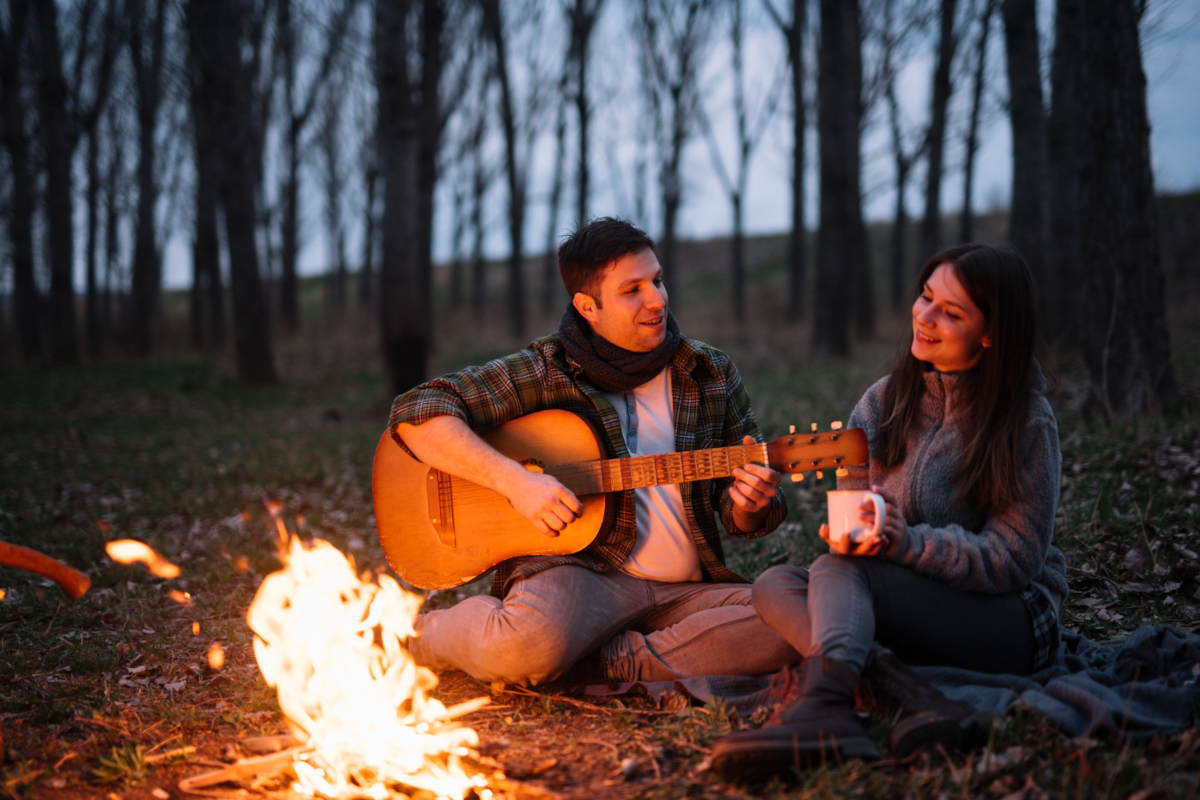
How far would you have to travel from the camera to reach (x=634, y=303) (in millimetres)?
3133

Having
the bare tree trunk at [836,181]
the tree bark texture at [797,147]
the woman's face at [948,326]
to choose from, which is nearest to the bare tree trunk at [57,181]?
the bare tree trunk at [836,181]

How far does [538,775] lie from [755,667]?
2.85ft

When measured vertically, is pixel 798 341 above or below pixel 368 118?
below

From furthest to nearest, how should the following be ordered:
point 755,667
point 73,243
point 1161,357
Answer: point 73,243, point 1161,357, point 755,667

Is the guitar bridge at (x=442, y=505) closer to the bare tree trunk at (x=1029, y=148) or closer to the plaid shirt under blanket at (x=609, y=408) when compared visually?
the plaid shirt under blanket at (x=609, y=408)

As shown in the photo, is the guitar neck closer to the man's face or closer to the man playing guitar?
the man playing guitar

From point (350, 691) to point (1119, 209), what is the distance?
17.1ft

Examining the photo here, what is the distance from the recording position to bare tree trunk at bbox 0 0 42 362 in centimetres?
1478

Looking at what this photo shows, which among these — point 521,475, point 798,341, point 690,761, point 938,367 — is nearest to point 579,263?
point 521,475

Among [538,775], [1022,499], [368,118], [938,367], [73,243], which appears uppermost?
[368,118]

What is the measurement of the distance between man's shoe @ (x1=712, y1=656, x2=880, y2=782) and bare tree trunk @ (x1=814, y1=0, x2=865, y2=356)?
11247mm

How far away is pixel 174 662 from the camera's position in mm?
3473

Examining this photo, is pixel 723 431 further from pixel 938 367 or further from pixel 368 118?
pixel 368 118

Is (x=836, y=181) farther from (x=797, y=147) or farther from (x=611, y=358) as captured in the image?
(x=611, y=358)
